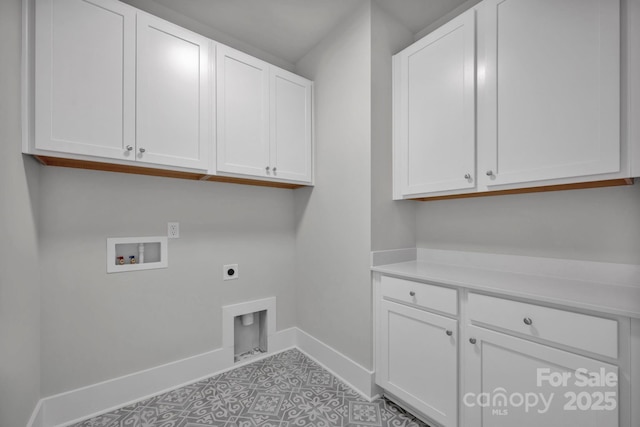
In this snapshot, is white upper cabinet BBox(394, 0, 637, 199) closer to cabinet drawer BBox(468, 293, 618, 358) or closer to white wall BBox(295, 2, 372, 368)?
white wall BBox(295, 2, 372, 368)

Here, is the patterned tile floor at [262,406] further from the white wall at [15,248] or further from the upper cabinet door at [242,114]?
the upper cabinet door at [242,114]

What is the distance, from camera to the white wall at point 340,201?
1.79 metres

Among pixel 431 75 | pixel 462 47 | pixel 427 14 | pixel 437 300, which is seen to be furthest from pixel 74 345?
pixel 427 14

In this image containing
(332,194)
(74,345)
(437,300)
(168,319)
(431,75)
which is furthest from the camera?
(332,194)

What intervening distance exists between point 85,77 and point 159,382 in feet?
6.26

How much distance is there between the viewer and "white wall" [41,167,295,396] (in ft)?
4.94

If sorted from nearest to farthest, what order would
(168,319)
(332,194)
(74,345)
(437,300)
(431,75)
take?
(437,300)
(74,345)
(431,75)
(168,319)
(332,194)

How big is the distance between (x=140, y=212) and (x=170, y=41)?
110cm

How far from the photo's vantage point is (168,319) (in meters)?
1.85

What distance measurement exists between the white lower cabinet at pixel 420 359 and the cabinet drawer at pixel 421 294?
0.05 meters

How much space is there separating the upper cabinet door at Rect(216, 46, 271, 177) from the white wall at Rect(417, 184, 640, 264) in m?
A: 1.40

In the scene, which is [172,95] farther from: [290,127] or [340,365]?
[340,365]

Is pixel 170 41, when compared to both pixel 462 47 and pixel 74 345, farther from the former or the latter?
pixel 74 345

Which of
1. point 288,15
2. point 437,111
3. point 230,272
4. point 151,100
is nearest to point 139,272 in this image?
point 230,272
